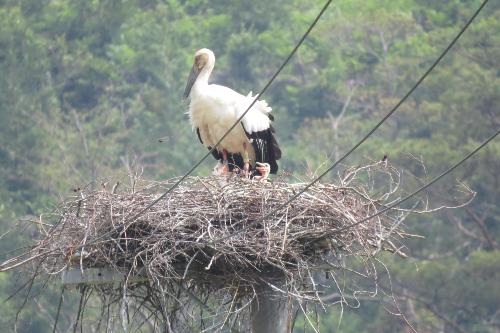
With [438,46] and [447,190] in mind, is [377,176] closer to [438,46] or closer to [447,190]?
[447,190]

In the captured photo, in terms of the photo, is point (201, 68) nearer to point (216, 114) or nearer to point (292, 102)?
point (216, 114)

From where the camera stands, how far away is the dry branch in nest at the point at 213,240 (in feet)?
31.1

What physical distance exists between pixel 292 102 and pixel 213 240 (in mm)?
27694

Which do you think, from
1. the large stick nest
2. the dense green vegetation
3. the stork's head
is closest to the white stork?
the stork's head

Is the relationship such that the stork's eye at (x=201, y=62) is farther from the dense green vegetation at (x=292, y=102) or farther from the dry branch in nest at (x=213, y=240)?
the dense green vegetation at (x=292, y=102)

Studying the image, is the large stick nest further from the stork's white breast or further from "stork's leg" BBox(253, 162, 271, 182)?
the stork's white breast

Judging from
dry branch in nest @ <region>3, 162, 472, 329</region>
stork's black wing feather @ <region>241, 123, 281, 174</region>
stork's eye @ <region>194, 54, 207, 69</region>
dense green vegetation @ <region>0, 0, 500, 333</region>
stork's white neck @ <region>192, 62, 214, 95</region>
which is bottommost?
dense green vegetation @ <region>0, 0, 500, 333</region>

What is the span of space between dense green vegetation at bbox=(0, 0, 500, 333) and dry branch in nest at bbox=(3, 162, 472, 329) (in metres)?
11.5

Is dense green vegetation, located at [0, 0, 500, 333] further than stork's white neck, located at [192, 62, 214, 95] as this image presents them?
Yes

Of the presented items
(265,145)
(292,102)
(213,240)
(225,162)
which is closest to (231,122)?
(265,145)

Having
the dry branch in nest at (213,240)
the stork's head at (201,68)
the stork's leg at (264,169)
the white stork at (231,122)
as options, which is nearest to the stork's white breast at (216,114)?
the white stork at (231,122)

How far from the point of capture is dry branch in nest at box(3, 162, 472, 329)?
9477mm

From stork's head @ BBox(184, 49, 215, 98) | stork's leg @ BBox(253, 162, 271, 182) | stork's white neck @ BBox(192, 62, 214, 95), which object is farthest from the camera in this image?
stork's head @ BBox(184, 49, 215, 98)

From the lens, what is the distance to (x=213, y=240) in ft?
30.8
